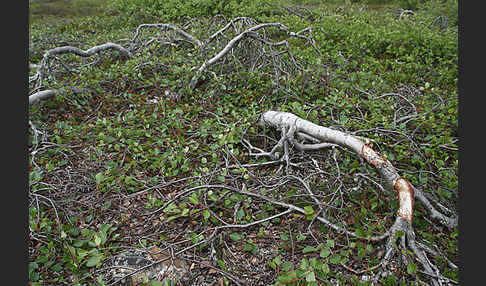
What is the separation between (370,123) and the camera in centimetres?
374

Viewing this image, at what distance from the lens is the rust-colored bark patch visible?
2146 mm

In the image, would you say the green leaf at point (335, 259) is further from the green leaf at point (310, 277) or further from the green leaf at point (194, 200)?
the green leaf at point (194, 200)

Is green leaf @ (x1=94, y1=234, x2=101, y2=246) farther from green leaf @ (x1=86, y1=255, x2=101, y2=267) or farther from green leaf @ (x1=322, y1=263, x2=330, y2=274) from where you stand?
green leaf @ (x1=322, y1=263, x2=330, y2=274)

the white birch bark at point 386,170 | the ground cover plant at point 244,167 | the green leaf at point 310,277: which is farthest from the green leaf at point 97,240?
the white birch bark at point 386,170

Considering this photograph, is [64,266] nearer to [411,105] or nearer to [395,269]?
[395,269]

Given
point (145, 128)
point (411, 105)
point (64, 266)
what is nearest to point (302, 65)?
point (411, 105)

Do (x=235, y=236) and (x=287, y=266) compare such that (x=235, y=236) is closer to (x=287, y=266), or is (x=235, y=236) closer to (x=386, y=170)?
(x=287, y=266)

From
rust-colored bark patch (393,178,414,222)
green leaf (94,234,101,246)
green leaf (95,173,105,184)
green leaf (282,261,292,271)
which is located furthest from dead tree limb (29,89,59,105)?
rust-colored bark patch (393,178,414,222)

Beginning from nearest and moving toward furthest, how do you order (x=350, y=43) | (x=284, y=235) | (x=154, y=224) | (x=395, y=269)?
(x=395, y=269), (x=284, y=235), (x=154, y=224), (x=350, y=43)

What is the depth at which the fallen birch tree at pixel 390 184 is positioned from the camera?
2049mm

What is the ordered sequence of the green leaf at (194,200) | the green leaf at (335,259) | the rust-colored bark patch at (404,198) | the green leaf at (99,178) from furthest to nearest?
the green leaf at (99,178) → the green leaf at (194,200) → the rust-colored bark patch at (404,198) → the green leaf at (335,259)

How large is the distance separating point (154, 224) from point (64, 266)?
714mm

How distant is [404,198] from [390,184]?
0.62ft

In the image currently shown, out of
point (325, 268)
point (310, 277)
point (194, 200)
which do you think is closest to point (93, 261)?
point (194, 200)
